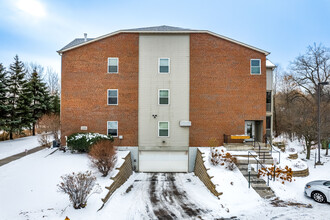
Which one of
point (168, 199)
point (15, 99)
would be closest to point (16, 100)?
point (15, 99)

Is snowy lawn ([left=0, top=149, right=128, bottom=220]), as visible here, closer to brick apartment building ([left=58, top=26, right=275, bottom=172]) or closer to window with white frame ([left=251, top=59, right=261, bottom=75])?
brick apartment building ([left=58, top=26, right=275, bottom=172])

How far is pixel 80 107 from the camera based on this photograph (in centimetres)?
1446

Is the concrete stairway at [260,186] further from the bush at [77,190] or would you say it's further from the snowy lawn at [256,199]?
the bush at [77,190]

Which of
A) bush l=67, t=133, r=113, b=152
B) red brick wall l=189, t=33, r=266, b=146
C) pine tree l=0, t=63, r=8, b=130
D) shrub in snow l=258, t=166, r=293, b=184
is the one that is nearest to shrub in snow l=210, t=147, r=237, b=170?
shrub in snow l=258, t=166, r=293, b=184

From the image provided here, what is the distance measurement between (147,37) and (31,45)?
91.0 ft

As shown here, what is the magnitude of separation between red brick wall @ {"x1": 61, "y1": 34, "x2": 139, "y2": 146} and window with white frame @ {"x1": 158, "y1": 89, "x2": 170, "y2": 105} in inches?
74.5

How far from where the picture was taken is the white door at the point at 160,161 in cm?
1445

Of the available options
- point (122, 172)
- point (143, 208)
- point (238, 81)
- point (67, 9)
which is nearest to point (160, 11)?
point (67, 9)

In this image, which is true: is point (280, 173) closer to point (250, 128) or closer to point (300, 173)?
point (300, 173)

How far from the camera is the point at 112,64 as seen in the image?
1445 centimetres

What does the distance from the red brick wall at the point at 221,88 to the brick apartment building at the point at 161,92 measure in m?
0.08

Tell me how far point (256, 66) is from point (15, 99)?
26025 mm

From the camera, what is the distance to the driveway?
736 cm

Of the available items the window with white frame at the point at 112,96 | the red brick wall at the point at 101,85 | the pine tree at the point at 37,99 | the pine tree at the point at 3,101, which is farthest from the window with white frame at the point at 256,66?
the pine tree at the point at 37,99
